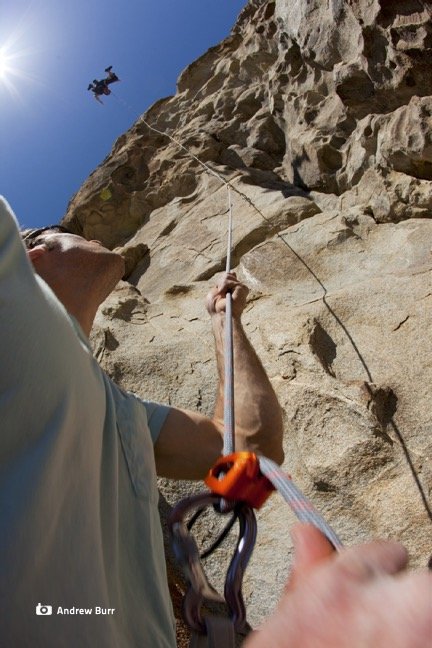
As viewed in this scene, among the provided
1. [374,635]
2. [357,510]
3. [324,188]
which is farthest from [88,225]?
[374,635]

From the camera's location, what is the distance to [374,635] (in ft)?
1.21

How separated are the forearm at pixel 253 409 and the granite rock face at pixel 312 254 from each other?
75 centimetres

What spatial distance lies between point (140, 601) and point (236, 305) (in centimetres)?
130

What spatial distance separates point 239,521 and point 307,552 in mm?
473

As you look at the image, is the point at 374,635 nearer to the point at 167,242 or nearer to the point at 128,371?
the point at 128,371

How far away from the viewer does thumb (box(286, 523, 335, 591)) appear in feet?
1.61

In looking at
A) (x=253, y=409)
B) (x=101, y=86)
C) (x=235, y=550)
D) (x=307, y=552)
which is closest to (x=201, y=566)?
(x=235, y=550)

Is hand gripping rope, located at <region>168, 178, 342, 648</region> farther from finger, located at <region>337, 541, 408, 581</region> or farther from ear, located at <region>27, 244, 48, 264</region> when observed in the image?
ear, located at <region>27, 244, 48, 264</region>

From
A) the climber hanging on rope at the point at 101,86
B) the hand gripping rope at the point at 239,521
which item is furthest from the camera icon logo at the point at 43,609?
the climber hanging on rope at the point at 101,86

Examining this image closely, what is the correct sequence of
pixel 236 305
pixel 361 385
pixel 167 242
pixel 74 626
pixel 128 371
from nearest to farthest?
1. pixel 74 626
2. pixel 236 305
3. pixel 361 385
4. pixel 128 371
5. pixel 167 242

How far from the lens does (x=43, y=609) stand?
0.72 meters

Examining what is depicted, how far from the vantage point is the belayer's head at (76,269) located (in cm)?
228

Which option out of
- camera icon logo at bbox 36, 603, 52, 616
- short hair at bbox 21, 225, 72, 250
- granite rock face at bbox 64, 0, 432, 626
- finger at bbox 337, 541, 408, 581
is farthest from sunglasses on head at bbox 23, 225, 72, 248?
finger at bbox 337, 541, 408, 581

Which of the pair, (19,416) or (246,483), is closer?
(19,416)
